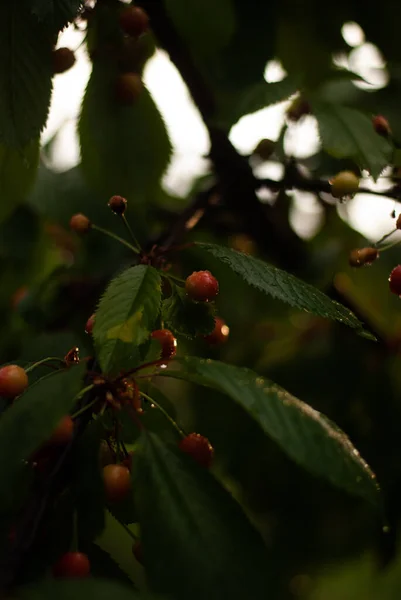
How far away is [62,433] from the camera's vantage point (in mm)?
586

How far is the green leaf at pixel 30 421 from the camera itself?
0.52m

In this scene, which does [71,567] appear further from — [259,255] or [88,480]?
[259,255]

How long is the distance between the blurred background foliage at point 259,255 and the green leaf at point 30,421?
0.36 meters

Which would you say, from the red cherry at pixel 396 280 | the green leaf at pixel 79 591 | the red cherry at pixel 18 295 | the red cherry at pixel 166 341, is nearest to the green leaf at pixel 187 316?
the red cherry at pixel 166 341

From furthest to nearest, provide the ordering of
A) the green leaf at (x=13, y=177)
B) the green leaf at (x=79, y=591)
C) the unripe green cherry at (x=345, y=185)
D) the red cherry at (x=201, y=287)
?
the green leaf at (x=13, y=177), the unripe green cherry at (x=345, y=185), the red cherry at (x=201, y=287), the green leaf at (x=79, y=591)

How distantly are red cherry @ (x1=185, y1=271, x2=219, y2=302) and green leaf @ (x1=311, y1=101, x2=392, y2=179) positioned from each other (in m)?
0.27

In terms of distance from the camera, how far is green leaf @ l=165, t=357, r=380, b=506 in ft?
1.69

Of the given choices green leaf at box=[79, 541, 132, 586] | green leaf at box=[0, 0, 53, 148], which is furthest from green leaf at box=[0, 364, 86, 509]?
green leaf at box=[0, 0, 53, 148]

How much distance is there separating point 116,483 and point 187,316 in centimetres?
20

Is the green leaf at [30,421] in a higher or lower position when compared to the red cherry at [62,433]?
higher

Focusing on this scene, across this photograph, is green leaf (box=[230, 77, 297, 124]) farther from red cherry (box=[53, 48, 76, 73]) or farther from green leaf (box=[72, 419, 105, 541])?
green leaf (box=[72, 419, 105, 541])

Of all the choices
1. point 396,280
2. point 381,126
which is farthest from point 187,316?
point 381,126

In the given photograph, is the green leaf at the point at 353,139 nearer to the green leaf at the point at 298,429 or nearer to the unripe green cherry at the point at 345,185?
the unripe green cherry at the point at 345,185

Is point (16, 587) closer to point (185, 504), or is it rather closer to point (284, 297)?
point (185, 504)
